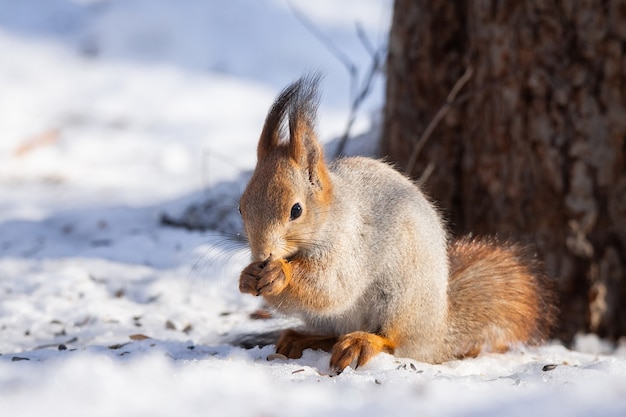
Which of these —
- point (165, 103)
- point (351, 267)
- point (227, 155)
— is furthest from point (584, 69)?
point (165, 103)

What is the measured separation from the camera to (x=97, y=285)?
2.50 meters

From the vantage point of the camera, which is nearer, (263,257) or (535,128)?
(263,257)

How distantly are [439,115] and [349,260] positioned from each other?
98 cm

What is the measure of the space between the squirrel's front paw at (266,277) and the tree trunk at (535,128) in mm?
1083

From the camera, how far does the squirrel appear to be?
1.59 m

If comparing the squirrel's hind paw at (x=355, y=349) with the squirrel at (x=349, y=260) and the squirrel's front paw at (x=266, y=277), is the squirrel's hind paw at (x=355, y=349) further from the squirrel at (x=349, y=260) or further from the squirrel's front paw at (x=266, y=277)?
the squirrel's front paw at (x=266, y=277)

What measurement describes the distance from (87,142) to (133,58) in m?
0.81

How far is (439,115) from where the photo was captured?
2.50m

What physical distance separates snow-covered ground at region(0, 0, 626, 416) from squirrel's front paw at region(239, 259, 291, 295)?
0.46 feet

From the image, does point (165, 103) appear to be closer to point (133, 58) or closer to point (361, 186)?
point (133, 58)

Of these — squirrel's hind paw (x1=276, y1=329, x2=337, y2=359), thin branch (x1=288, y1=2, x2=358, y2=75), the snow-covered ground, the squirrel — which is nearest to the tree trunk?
the snow-covered ground

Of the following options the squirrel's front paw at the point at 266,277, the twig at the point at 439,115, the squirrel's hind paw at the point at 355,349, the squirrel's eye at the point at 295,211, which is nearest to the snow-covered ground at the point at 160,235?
the squirrel's hind paw at the point at 355,349

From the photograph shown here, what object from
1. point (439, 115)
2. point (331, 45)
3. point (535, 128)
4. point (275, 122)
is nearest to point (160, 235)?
point (439, 115)

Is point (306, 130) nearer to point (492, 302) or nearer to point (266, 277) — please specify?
point (266, 277)
